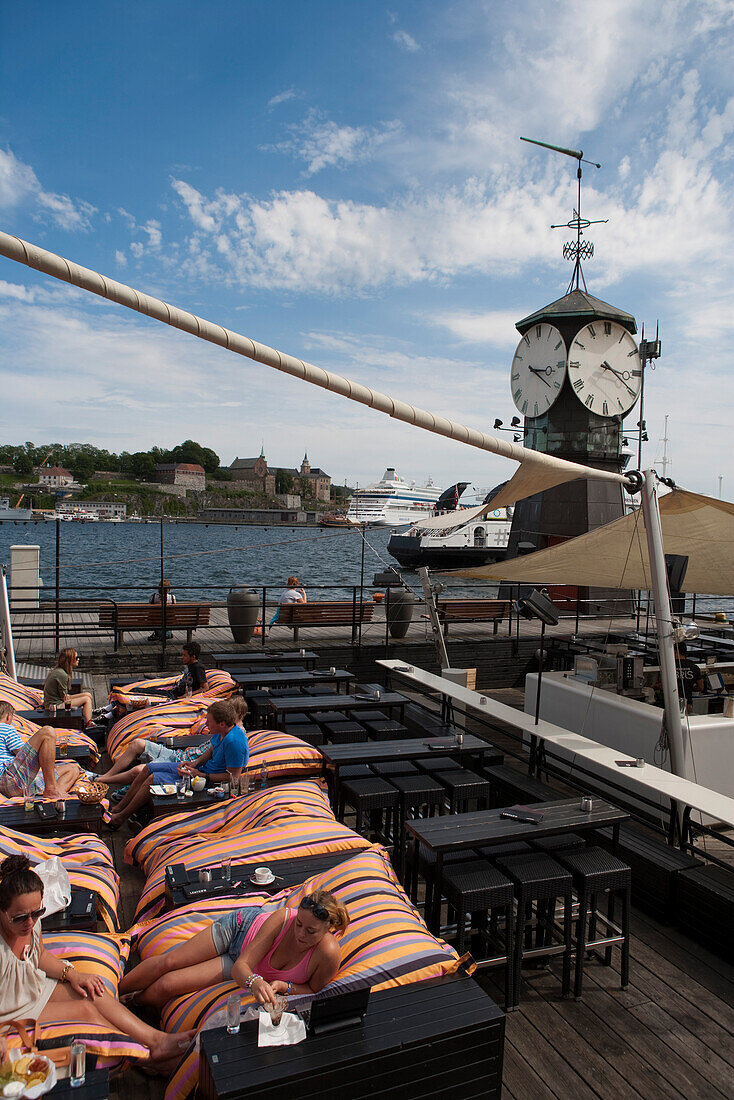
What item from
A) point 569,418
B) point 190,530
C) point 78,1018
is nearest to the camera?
point 78,1018

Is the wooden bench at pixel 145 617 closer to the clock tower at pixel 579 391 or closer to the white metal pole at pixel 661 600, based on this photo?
the white metal pole at pixel 661 600

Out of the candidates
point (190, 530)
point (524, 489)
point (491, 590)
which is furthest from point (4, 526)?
point (524, 489)

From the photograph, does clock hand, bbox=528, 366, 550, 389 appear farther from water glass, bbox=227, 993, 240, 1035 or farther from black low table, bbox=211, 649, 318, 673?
water glass, bbox=227, 993, 240, 1035

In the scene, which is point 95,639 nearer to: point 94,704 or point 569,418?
point 94,704

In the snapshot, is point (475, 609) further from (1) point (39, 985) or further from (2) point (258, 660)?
(1) point (39, 985)

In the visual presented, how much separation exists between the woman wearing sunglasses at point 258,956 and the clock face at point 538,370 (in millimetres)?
14470

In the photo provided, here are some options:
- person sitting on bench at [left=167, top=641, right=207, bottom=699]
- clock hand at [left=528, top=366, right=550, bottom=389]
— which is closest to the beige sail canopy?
person sitting on bench at [left=167, top=641, right=207, bottom=699]

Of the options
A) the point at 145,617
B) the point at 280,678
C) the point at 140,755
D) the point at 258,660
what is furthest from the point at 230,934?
the point at 145,617

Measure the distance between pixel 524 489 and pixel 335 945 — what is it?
17.5 ft

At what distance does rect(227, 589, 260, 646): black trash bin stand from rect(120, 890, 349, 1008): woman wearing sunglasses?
771 centimetres

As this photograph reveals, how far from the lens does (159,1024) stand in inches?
111

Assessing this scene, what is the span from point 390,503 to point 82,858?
81551 mm

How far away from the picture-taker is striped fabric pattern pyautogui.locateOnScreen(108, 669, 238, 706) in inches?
279

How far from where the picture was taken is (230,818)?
4.33m
